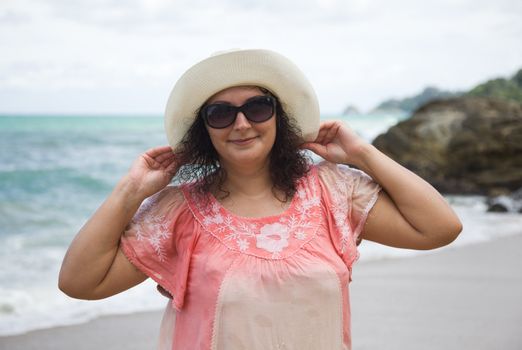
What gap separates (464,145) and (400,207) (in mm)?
13607

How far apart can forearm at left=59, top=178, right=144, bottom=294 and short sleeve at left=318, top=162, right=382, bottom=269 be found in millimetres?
752

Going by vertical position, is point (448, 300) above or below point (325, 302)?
below

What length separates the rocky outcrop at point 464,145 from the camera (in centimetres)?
1451

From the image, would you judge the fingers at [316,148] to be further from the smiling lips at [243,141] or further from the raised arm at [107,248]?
the raised arm at [107,248]

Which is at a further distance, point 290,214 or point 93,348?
point 93,348

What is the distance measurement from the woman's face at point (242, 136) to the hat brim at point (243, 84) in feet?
0.11

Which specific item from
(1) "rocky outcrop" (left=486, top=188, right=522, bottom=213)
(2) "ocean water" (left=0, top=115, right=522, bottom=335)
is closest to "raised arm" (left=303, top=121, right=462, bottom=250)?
(2) "ocean water" (left=0, top=115, right=522, bottom=335)

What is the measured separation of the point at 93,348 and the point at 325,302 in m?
3.04

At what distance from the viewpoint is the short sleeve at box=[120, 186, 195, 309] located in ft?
7.64

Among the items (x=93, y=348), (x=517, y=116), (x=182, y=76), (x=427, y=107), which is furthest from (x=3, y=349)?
(x=427, y=107)

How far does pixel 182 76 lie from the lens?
Answer: 7.91 feet

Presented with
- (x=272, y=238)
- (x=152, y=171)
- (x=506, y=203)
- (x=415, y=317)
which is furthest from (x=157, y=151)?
(x=506, y=203)

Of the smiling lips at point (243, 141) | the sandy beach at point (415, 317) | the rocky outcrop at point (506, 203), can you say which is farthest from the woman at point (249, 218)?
the rocky outcrop at point (506, 203)

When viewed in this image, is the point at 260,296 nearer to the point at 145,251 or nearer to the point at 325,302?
the point at 325,302
